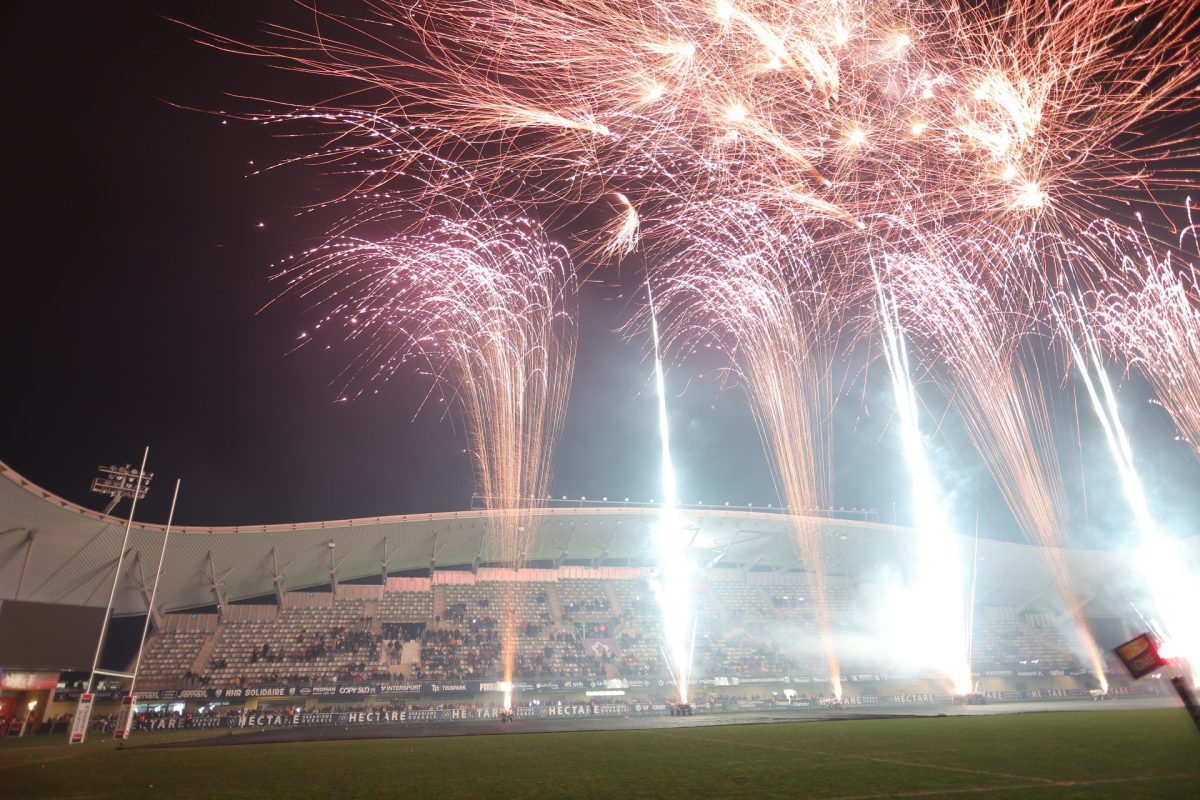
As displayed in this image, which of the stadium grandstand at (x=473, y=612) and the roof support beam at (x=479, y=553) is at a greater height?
the roof support beam at (x=479, y=553)

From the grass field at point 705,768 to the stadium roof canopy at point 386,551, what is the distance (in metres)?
16.9

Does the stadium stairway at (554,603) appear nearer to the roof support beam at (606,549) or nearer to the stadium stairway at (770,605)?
the roof support beam at (606,549)

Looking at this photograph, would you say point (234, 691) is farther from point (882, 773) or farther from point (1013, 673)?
point (1013, 673)

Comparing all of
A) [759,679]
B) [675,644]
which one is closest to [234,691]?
[675,644]

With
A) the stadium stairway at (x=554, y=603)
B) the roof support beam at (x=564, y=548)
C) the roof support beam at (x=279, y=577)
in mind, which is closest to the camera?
the roof support beam at (x=279, y=577)

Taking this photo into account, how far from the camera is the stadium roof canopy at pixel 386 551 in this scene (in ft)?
94.1

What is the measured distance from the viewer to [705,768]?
31.8 feet

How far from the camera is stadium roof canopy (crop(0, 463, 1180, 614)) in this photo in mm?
28672

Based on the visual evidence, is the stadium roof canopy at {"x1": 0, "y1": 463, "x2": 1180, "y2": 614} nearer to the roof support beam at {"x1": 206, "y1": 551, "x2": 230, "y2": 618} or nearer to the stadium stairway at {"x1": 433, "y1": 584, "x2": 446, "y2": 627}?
the roof support beam at {"x1": 206, "y1": 551, "x2": 230, "y2": 618}

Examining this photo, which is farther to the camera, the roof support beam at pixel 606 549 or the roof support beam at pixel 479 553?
the roof support beam at pixel 606 549

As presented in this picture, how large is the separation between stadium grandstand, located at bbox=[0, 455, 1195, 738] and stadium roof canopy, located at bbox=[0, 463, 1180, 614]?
0.15 metres

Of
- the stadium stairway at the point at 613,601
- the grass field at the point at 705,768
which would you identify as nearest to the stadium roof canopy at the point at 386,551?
the stadium stairway at the point at 613,601

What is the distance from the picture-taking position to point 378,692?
34406 mm

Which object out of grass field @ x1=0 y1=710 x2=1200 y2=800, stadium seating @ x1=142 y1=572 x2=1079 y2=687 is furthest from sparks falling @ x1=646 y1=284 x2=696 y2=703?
grass field @ x1=0 y1=710 x2=1200 y2=800
